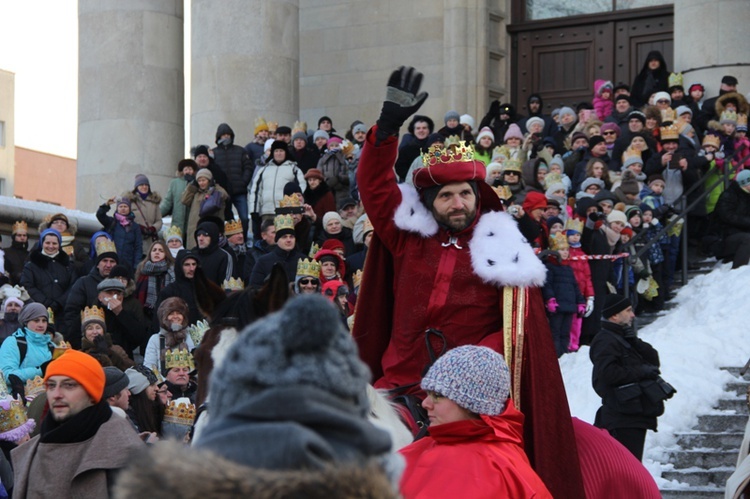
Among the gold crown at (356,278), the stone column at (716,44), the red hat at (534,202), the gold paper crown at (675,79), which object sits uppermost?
the stone column at (716,44)

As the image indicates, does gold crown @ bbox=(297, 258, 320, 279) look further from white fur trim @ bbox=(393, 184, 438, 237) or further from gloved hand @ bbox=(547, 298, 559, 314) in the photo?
white fur trim @ bbox=(393, 184, 438, 237)

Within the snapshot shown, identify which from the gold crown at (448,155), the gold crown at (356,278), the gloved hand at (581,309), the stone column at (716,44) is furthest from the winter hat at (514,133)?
the gold crown at (448,155)

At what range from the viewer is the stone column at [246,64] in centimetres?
2111

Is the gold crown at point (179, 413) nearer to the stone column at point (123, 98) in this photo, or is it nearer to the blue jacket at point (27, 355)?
the blue jacket at point (27, 355)

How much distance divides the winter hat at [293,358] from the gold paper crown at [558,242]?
1221 cm

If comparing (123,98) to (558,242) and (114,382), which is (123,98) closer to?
(558,242)

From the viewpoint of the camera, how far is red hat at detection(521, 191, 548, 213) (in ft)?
48.2

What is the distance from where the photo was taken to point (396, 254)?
641 cm

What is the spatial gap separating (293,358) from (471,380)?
309 cm

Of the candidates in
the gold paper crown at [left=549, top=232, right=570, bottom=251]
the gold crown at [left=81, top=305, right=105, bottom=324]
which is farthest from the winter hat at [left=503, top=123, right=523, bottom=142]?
the gold crown at [left=81, top=305, right=105, bottom=324]

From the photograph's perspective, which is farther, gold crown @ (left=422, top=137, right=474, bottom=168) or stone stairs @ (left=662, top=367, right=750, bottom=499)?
stone stairs @ (left=662, top=367, right=750, bottom=499)

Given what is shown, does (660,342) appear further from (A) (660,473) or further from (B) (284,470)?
(B) (284,470)

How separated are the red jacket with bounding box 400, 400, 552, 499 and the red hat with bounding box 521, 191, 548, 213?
9475 mm

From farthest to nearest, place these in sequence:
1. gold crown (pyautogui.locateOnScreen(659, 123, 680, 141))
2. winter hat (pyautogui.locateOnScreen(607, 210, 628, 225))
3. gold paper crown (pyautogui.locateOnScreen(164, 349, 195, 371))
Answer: gold crown (pyautogui.locateOnScreen(659, 123, 680, 141)) < winter hat (pyautogui.locateOnScreen(607, 210, 628, 225)) < gold paper crown (pyautogui.locateOnScreen(164, 349, 195, 371))
